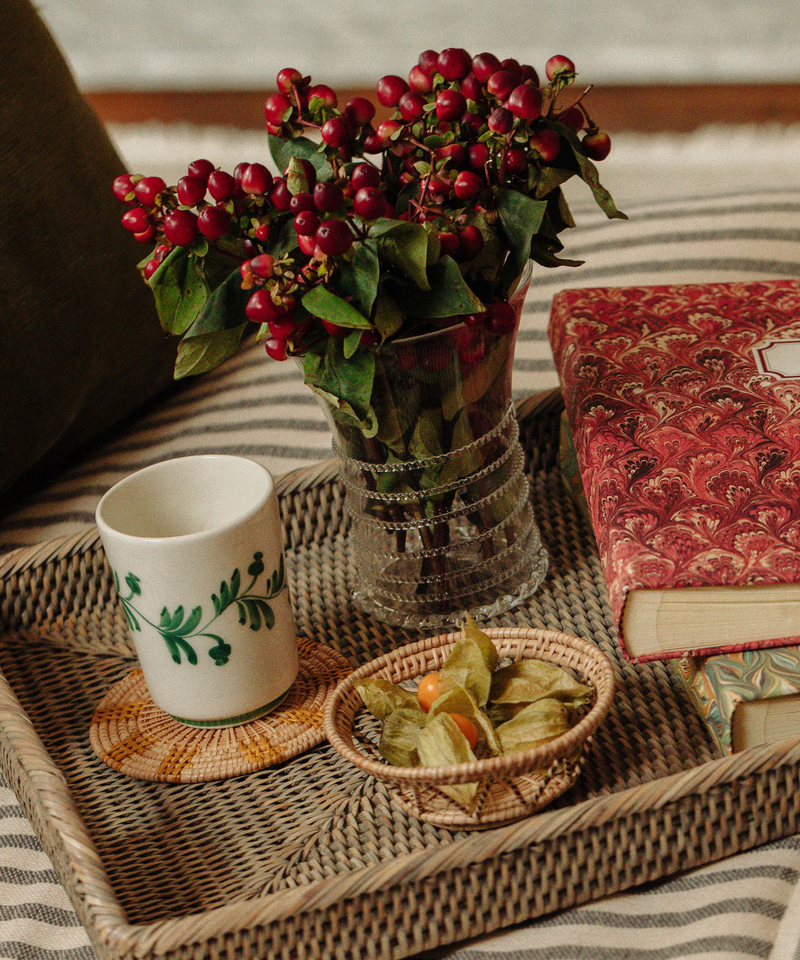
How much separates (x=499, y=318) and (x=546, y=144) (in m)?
0.07

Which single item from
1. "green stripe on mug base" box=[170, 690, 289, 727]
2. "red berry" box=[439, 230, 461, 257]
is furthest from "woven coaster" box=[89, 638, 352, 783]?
"red berry" box=[439, 230, 461, 257]

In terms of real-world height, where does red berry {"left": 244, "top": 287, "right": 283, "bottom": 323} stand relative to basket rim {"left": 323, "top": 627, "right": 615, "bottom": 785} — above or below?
above

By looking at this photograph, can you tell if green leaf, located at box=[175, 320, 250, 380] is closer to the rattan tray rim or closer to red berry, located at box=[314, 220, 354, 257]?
red berry, located at box=[314, 220, 354, 257]

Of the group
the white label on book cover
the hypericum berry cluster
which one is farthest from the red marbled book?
the hypericum berry cluster

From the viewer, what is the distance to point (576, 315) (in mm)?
597

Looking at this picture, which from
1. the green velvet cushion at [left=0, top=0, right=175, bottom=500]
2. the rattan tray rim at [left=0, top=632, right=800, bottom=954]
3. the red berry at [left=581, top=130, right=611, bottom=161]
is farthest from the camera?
the green velvet cushion at [left=0, top=0, right=175, bottom=500]

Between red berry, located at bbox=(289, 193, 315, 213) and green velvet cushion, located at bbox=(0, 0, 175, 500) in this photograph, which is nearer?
red berry, located at bbox=(289, 193, 315, 213)

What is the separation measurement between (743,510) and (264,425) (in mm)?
420

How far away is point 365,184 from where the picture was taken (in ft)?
1.27

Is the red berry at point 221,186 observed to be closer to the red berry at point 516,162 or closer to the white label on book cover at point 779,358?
the red berry at point 516,162

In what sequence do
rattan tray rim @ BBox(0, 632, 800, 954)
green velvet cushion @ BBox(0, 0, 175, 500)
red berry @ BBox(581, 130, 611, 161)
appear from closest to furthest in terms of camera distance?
rattan tray rim @ BBox(0, 632, 800, 954) → red berry @ BBox(581, 130, 611, 161) → green velvet cushion @ BBox(0, 0, 175, 500)

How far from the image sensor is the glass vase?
0.45m

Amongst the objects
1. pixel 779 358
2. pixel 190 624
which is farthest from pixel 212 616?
pixel 779 358

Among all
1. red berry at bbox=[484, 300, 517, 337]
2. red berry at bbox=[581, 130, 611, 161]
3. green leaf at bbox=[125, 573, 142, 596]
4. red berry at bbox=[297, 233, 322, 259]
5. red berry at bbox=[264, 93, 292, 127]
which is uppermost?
red berry at bbox=[264, 93, 292, 127]
